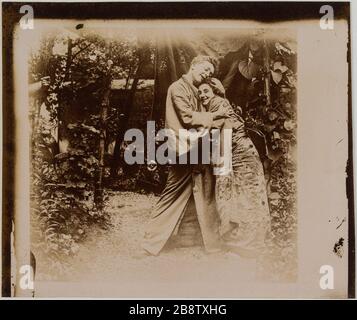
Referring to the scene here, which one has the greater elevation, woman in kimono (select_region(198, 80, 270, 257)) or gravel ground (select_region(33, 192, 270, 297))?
woman in kimono (select_region(198, 80, 270, 257))

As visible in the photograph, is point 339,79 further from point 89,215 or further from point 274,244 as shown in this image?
point 89,215

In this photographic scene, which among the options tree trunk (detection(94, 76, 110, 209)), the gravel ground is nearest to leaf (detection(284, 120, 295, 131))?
the gravel ground

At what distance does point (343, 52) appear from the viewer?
2.06 meters

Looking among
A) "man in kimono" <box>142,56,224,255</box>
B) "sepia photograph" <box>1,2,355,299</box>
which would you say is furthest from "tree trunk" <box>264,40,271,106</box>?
"man in kimono" <box>142,56,224,255</box>

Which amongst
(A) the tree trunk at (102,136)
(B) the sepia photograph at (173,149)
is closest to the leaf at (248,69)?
(B) the sepia photograph at (173,149)

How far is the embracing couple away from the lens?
2057 millimetres

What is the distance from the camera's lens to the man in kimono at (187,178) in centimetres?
206

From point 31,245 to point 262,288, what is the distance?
69 centimetres

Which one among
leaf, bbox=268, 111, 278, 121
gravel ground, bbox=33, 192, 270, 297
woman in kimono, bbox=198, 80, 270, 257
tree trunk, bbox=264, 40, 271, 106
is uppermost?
tree trunk, bbox=264, 40, 271, 106

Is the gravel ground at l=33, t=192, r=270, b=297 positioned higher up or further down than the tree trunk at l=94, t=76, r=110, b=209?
further down

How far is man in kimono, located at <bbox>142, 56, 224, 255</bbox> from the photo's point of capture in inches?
81.0

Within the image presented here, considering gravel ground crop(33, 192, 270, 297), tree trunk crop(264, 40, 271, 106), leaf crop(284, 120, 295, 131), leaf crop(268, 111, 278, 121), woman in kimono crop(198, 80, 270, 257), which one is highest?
tree trunk crop(264, 40, 271, 106)

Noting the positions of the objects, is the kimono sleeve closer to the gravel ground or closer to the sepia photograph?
the sepia photograph

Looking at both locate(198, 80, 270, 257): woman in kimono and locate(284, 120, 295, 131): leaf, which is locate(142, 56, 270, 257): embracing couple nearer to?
locate(198, 80, 270, 257): woman in kimono
